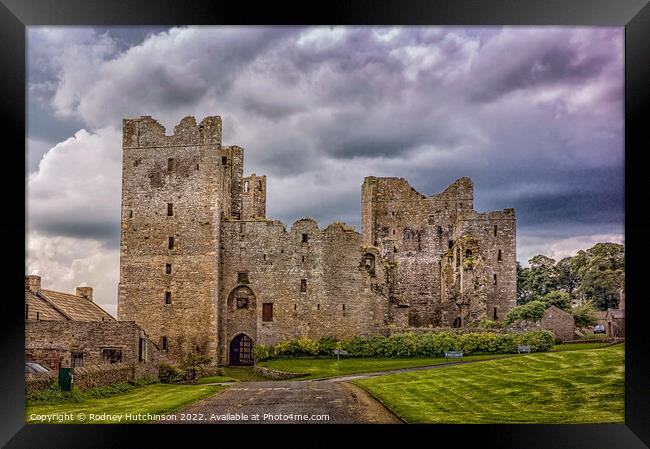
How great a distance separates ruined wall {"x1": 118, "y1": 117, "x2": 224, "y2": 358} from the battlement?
4cm

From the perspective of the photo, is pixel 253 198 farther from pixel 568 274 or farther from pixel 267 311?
pixel 568 274

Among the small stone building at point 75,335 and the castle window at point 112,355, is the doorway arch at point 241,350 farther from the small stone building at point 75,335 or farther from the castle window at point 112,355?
the castle window at point 112,355

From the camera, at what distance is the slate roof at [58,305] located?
18234 mm

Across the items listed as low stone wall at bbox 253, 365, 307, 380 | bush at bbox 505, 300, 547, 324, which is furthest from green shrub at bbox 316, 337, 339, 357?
bush at bbox 505, 300, 547, 324

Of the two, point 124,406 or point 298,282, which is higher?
point 298,282

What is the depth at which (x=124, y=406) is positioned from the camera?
53.9ft

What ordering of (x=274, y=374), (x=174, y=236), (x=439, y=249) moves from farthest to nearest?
1. (x=439, y=249)
2. (x=174, y=236)
3. (x=274, y=374)

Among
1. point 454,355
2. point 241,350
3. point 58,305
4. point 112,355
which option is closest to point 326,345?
point 241,350

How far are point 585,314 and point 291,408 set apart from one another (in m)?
7.49

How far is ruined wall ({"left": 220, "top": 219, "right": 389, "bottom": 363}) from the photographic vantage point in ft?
Answer: 76.1
